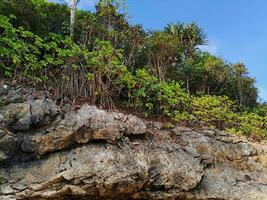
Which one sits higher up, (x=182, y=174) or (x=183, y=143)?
(x=183, y=143)

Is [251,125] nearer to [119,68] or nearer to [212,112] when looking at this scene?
[212,112]

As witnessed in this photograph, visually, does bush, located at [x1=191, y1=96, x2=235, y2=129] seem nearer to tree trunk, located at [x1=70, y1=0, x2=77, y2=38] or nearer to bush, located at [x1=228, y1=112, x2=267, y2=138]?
bush, located at [x1=228, y1=112, x2=267, y2=138]

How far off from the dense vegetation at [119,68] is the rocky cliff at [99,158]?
3.08 ft

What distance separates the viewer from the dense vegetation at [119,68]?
9.87 metres

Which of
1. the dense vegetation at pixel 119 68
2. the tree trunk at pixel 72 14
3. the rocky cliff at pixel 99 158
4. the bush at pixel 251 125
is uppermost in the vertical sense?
the tree trunk at pixel 72 14

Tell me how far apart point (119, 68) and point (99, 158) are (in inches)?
105

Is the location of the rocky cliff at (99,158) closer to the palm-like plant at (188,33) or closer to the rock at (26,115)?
the rock at (26,115)

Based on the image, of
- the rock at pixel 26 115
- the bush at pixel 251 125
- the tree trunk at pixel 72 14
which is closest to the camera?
the rock at pixel 26 115

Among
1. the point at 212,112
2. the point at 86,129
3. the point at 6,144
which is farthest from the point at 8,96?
the point at 212,112

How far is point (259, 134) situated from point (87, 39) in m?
5.43

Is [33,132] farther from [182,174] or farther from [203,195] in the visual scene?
[203,195]

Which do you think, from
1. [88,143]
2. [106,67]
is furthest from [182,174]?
[106,67]

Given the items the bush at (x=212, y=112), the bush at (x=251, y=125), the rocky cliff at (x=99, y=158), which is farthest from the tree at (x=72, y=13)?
the bush at (x=251, y=125)

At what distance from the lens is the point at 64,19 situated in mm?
12023
